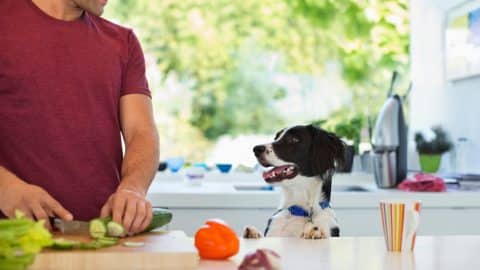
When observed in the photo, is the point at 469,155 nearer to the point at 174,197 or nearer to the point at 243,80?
the point at 174,197

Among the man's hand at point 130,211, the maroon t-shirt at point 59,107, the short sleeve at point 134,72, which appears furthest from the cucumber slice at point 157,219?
the short sleeve at point 134,72

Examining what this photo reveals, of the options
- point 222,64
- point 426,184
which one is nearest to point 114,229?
point 426,184

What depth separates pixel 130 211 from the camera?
56.3 inches

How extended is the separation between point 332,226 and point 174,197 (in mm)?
1072

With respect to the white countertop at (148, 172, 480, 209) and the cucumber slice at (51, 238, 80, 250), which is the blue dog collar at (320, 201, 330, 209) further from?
the cucumber slice at (51, 238, 80, 250)

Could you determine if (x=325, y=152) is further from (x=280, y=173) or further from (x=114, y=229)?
(x=114, y=229)

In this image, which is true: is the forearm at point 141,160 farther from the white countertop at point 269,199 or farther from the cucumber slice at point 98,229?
the white countertop at point 269,199

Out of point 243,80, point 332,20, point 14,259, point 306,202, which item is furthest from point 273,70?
point 14,259

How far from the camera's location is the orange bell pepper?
4.53 ft

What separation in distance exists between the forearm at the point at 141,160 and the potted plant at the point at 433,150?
2113mm

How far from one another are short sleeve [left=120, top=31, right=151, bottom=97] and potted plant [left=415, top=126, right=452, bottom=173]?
2.08 m

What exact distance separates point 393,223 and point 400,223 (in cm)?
1

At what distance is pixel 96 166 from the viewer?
1.84 metres

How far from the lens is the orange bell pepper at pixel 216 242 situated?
1.38 metres
